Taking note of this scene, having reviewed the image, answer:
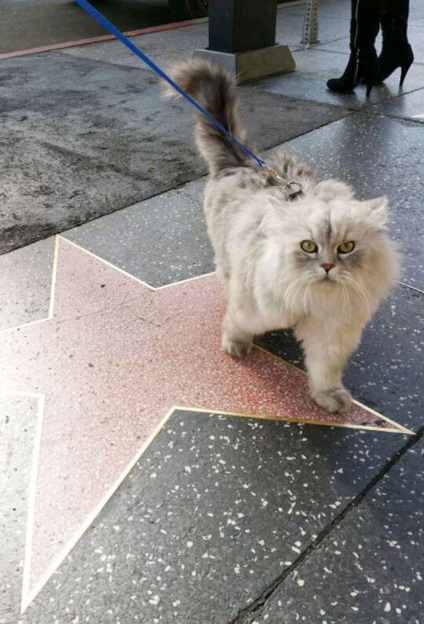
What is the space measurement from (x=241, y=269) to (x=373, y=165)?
8.01ft

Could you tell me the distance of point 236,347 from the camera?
2363 mm

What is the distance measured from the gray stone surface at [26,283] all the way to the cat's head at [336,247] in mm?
1407

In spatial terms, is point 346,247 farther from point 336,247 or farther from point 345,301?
point 345,301

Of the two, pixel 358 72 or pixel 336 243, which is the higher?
pixel 336 243

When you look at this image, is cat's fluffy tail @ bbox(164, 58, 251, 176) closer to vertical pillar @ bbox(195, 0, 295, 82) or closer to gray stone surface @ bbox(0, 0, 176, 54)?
vertical pillar @ bbox(195, 0, 295, 82)

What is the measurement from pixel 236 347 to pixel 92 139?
2972 millimetres

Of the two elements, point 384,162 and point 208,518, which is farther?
point 384,162

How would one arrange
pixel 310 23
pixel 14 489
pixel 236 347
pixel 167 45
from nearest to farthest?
1. pixel 14 489
2. pixel 236 347
3. pixel 310 23
4. pixel 167 45

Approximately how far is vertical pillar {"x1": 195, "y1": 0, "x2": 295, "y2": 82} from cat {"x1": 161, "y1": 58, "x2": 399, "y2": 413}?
362cm

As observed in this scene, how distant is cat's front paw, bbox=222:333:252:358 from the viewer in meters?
2.36

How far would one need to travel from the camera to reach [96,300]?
108 inches

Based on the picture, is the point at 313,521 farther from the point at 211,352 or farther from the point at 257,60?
the point at 257,60

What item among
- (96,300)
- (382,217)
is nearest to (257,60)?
(96,300)

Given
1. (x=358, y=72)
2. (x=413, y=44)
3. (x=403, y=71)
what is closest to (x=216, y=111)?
(x=358, y=72)
